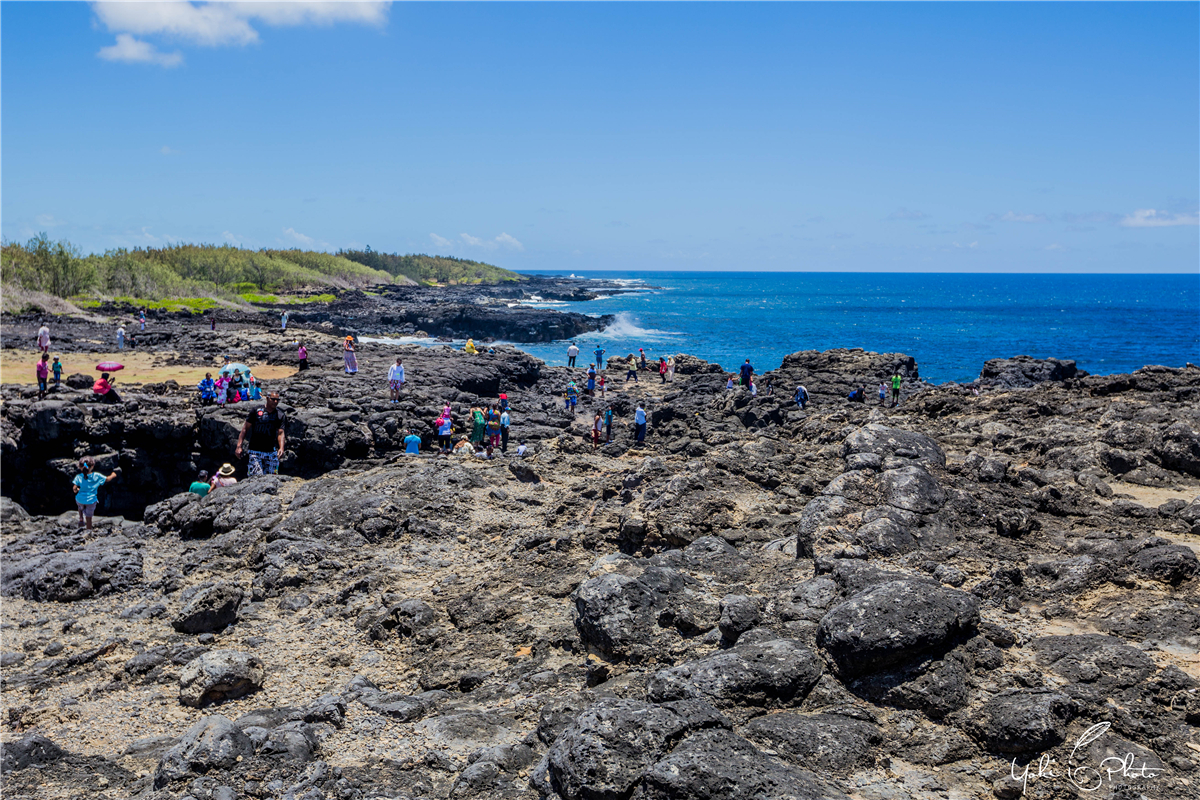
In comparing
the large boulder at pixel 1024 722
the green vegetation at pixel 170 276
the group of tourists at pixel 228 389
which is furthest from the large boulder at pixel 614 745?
the green vegetation at pixel 170 276

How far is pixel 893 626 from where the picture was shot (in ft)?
19.8

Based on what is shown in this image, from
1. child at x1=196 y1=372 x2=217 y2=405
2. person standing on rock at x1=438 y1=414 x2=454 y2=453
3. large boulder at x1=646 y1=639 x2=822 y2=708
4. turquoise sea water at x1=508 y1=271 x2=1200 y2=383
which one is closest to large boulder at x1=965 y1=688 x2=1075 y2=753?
large boulder at x1=646 y1=639 x2=822 y2=708

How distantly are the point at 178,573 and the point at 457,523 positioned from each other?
4.28 meters

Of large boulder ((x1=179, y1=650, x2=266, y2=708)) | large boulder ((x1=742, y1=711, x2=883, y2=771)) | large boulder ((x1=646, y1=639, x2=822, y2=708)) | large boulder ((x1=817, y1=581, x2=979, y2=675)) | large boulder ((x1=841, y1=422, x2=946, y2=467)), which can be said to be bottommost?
large boulder ((x1=179, y1=650, x2=266, y2=708))

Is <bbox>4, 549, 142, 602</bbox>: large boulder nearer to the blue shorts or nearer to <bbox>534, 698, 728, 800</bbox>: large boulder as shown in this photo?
the blue shorts

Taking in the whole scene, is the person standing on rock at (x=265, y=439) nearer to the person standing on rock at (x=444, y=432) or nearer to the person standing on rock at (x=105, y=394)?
the person standing on rock at (x=444, y=432)

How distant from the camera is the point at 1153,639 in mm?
6453

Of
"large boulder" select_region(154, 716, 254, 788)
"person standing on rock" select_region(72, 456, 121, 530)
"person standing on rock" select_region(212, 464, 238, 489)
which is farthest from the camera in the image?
"person standing on rock" select_region(212, 464, 238, 489)

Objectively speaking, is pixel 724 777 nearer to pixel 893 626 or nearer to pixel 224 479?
pixel 893 626

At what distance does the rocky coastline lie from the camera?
17.6 feet

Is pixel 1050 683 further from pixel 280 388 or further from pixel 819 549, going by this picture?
pixel 280 388
